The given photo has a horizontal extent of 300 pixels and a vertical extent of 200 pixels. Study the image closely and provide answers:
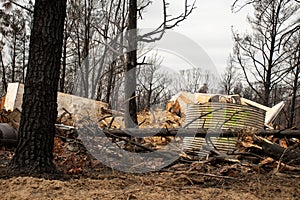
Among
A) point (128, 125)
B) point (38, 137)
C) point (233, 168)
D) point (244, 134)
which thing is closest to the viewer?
point (38, 137)

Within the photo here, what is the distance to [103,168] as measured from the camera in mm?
4902

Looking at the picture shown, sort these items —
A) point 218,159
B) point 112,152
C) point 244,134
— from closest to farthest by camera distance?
point 218,159 < point 244,134 < point 112,152

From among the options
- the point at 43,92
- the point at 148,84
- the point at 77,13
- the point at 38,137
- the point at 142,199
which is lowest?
the point at 142,199

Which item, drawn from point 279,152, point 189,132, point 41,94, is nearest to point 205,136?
point 189,132

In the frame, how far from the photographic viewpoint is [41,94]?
4.06m

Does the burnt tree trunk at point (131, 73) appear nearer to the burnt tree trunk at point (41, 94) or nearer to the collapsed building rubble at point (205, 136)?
the collapsed building rubble at point (205, 136)

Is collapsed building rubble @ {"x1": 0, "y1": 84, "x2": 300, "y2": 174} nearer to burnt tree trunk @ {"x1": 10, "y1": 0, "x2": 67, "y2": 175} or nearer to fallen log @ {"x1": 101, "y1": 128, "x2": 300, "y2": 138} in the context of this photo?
fallen log @ {"x1": 101, "y1": 128, "x2": 300, "y2": 138}

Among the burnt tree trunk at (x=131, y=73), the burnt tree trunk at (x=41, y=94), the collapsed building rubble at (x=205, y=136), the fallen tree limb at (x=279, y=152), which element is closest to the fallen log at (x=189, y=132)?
the collapsed building rubble at (x=205, y=136)

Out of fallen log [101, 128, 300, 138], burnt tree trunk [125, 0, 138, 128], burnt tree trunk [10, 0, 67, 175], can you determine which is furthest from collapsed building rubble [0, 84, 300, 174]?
burnt tree trunk [125, 0, 138, 128]

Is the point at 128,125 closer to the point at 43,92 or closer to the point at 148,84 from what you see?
the point at 43,92

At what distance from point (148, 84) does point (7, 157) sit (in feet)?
53.0

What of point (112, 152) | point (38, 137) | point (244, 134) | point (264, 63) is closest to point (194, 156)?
point (244, 134)

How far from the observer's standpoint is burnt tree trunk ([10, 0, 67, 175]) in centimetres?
402

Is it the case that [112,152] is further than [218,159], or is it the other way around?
[112,152]
